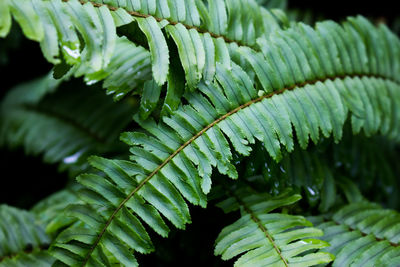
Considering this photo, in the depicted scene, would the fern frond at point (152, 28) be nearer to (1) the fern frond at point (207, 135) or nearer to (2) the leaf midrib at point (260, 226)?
(1) the fern frond at point (207, 135)

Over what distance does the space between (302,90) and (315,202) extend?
1.27 ft

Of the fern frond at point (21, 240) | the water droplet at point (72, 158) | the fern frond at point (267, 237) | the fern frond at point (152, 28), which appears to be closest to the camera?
the fern frond at point (152, 28)

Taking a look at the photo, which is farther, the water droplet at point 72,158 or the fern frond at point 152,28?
the water droplet at point 72,158

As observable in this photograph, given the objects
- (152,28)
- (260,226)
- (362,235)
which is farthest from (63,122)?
(362,235)

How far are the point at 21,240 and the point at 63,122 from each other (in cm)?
70

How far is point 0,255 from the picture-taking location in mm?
1336

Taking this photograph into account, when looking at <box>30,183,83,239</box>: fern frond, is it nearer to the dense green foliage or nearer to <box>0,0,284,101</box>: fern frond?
the dense green foliage

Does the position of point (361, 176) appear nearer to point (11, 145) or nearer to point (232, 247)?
point (232, 247)

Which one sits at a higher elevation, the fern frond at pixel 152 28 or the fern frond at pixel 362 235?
the fern frond at pixel 152 28

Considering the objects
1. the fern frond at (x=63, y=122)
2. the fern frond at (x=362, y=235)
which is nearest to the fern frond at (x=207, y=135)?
the fern frond at (x=362, y=235)

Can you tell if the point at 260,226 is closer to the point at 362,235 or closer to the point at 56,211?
the point at 362,235

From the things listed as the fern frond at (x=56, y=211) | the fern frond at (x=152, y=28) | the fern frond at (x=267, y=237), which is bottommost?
the fern frond at (x=267, y=237)

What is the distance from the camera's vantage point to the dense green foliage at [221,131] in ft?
3.36

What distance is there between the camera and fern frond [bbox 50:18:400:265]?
1.03m
